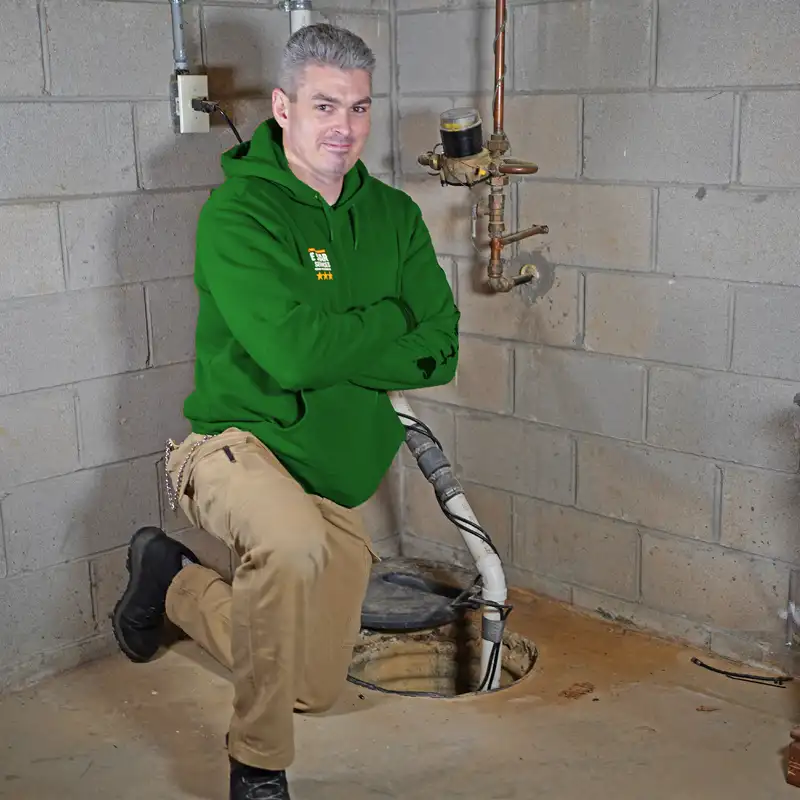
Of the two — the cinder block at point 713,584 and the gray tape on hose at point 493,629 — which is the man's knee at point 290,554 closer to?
the gray tape on hose at point 493,629

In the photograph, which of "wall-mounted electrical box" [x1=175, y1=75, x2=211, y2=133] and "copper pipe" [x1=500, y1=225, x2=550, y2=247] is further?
"copper pipe" [x1=500, y1=225, x2=550, y2=247]

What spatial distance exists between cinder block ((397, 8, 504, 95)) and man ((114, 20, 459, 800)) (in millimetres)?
651

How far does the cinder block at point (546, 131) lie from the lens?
255 cm

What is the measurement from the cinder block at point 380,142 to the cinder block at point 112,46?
572 millimetres

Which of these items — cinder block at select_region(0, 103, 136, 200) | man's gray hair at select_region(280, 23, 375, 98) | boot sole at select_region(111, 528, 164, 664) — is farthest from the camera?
boot sole at select_region(111, 528, 164, 664)

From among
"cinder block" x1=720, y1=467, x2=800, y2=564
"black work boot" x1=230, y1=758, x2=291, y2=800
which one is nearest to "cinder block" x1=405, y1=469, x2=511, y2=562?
"cinder block" x1=720, y1=467, x2=800, y2=564

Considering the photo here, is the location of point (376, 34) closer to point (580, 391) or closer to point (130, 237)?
point (130, 237)

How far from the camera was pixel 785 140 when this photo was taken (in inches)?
86.9

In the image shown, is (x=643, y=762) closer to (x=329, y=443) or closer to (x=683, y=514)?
(x=683, y=514)

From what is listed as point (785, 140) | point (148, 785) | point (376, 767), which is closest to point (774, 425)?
point (785, 140)

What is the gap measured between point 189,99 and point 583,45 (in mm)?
883

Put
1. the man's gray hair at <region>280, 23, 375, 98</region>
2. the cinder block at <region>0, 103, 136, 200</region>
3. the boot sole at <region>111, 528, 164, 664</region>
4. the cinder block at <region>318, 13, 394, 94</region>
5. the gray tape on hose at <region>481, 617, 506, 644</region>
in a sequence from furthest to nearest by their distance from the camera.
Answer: the cinder block at <region>318, 13, 394, 94</region> → the gray tape on hose at <region>481, 617, 506, 644</region> → the boot sole at <region>111, 528, 164, 664</region> → the cinder block at <region>0, 103, 136, 200</region> → the man's gray hair at <region>280, 23, 375, 98</region>

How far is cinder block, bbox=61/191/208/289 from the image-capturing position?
2.37 meters

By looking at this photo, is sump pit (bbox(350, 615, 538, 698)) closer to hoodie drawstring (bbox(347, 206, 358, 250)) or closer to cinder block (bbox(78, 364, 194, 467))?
cinder block (bbox(78, 364, 194, 467))
